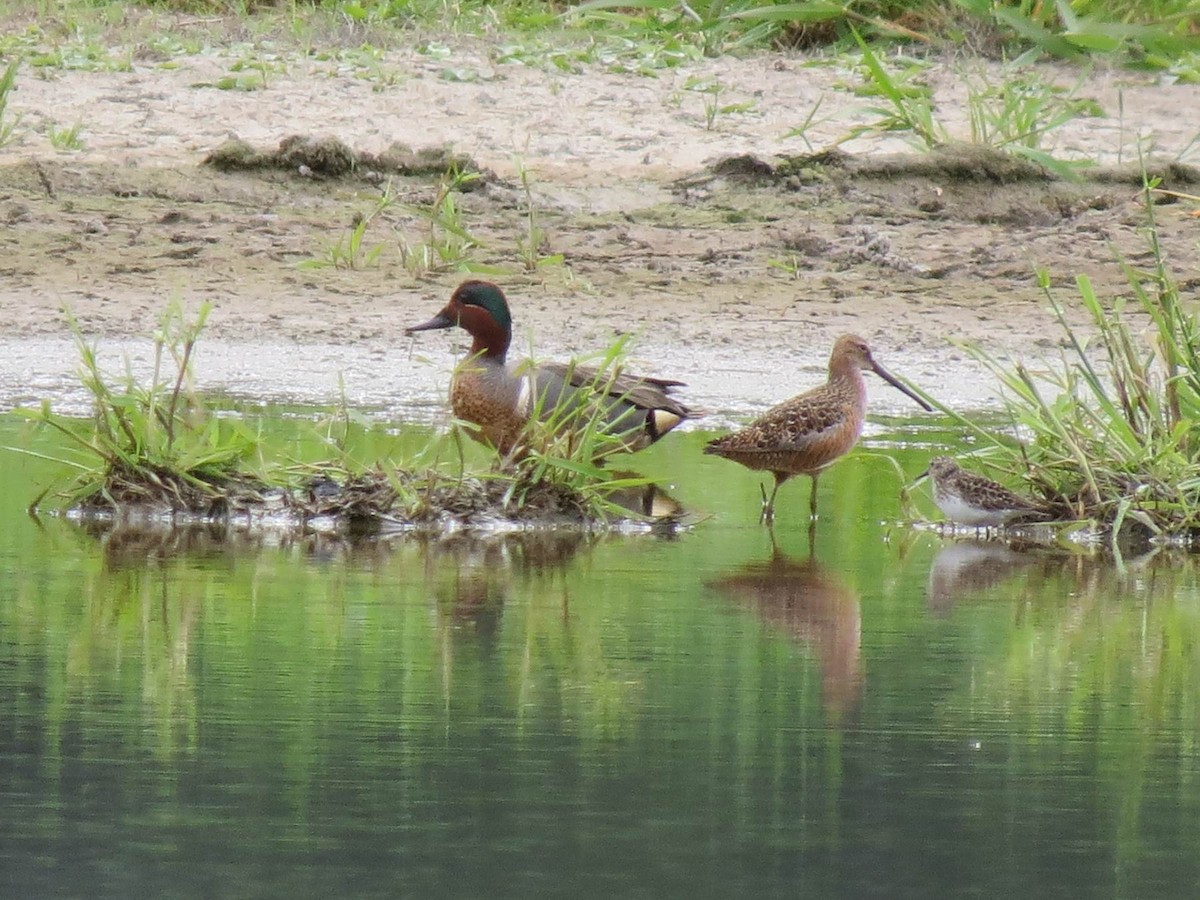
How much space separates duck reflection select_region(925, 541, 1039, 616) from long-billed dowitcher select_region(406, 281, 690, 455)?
4.01 ft

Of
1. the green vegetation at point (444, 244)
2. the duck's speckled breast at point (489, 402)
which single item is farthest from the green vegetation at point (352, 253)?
the duck's speckled breast at point (489, 402)

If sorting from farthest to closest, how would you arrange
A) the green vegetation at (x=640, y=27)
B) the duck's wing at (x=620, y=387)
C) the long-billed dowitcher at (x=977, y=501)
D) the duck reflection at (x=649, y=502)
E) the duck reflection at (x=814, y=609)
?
the green vegetation at (x=640, y=27), the duck's wing at (x=620, y=387), the duck reflection at (x=649, y=502), the long-billed dowitcher at (x=977, y=501), the duck reflection at (x=814, y=609)

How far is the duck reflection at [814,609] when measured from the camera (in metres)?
4.98

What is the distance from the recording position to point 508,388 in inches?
318

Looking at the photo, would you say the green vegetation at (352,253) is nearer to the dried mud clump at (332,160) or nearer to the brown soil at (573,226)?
the brown soil at (573,226)

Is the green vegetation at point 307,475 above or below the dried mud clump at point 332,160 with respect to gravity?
below

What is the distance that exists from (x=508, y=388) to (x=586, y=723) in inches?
143

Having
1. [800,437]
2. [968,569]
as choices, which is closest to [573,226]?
[800,437]

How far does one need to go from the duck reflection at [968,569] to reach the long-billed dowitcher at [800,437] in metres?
0.57

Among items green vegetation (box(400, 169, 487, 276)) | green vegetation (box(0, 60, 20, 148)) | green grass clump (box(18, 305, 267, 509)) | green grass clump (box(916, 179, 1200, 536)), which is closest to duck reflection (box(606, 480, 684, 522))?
green grass clump (box(916, 179, 1200, 536))

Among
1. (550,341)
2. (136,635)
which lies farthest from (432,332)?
(136,635)

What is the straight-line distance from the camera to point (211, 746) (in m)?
4.28

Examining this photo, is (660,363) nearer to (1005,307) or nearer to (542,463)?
(1005,307)

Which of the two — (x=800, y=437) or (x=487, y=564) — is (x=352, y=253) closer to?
(x=800, y=437)
